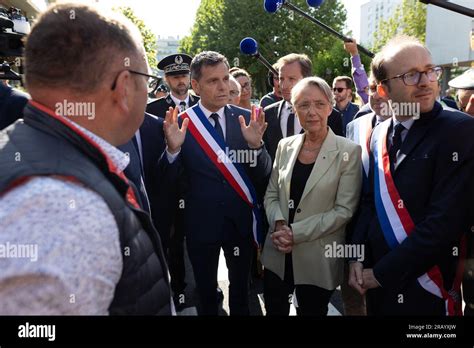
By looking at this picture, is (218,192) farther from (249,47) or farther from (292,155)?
(249,47)

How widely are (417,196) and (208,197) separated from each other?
4.53ft

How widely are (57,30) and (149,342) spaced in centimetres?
101

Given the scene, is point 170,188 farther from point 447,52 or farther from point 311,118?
point 447,52

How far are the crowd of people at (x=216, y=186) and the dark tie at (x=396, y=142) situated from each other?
0.01 m

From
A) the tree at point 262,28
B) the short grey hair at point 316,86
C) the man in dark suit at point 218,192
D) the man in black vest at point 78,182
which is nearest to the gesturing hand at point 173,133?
the man in dark suit at point 218,192

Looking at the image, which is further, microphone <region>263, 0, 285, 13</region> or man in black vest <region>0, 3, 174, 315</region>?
microphone <region>263, 0, 285, 13</region>

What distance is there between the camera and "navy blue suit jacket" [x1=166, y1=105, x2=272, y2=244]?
2906mm

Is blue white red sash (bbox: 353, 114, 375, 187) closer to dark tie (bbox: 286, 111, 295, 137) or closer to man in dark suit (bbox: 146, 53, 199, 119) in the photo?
dark tie (bbox: 286, 111, 295, 137)

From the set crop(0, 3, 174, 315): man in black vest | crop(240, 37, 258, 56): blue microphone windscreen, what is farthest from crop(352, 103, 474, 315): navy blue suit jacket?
crop(240, 37, 258, 56): blue microphone windscreen

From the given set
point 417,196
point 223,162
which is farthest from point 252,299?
Answer: point 417,196

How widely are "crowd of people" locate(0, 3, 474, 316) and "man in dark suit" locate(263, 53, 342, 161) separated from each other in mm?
14

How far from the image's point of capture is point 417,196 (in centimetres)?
201

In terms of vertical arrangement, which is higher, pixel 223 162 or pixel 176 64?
pixel 176 64

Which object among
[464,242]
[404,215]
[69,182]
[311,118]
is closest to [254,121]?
[311,118]
